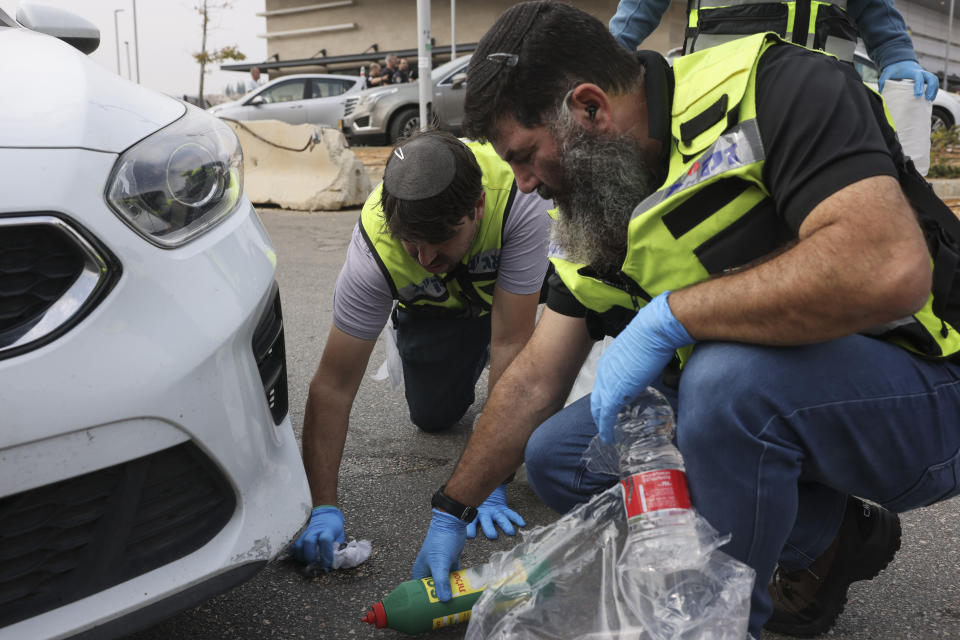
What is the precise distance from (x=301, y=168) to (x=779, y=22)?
6.31 metres

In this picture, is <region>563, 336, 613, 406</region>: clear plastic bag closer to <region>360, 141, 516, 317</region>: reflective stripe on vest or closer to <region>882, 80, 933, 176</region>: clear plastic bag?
<region>360, 141, 516, 317</region>: reflective stripe on vest

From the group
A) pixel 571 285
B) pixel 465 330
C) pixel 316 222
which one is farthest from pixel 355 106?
pixel 571 285

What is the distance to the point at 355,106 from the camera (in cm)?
1279

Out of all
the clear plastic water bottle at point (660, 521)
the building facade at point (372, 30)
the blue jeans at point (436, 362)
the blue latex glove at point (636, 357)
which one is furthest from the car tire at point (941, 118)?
the building facade at point (372, 30)

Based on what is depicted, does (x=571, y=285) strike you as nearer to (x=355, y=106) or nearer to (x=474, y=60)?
(x=474, y=60)

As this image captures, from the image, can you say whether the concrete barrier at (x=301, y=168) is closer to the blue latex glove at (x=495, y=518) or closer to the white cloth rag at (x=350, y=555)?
the blue latex glove at (x=495, y=518)

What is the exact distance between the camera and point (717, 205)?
62.0 inches

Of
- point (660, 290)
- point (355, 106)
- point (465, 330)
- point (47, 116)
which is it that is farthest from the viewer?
point (355, 106)

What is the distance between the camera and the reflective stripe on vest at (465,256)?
93.5 inches

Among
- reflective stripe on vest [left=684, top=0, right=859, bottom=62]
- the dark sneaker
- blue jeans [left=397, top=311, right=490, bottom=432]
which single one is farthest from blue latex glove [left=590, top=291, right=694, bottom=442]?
reflective stripe on vest [left=684, top=0, right=859, bottom=62]

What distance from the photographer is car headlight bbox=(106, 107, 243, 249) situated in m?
1.43

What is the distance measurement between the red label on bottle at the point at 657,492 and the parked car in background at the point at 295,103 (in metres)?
12.5

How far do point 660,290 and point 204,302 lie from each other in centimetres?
84

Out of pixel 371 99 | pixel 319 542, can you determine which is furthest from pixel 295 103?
pixel 319 542
